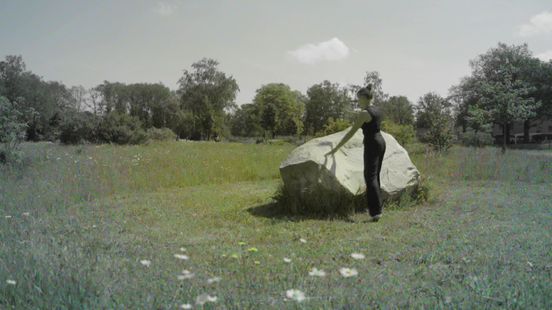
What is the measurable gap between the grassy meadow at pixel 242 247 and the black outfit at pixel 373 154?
37 centimetres

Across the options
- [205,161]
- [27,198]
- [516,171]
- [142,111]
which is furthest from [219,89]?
[27,198]

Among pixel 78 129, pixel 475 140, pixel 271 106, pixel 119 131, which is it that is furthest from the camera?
pixel 271 106

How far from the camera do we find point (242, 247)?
14.6 feet

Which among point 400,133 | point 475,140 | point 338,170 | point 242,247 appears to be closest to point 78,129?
point 400,133

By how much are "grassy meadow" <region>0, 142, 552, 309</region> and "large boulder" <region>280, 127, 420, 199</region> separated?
0.53m

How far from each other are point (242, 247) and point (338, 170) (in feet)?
9.06

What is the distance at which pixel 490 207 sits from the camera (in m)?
7.03

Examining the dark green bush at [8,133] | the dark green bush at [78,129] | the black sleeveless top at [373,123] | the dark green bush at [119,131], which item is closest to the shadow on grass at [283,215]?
the black sleeveless top at [373,123]

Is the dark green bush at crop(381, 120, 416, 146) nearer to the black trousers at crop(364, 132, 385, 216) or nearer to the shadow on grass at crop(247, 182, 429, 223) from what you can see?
the shadow on grass at crop(247, 182, 429, 223)

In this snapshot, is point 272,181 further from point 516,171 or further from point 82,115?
point 82,115

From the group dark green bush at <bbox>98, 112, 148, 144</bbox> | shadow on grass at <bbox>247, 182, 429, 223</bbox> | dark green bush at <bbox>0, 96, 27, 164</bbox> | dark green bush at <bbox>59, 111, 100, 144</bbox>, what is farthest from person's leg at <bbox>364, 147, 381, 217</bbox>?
dark green bush at <bbox>59, 111, 100, 144</bbox>

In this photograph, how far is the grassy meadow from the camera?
2.38m

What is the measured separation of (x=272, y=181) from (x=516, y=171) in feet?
26.4

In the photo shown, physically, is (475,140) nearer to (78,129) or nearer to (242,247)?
(78,129)
